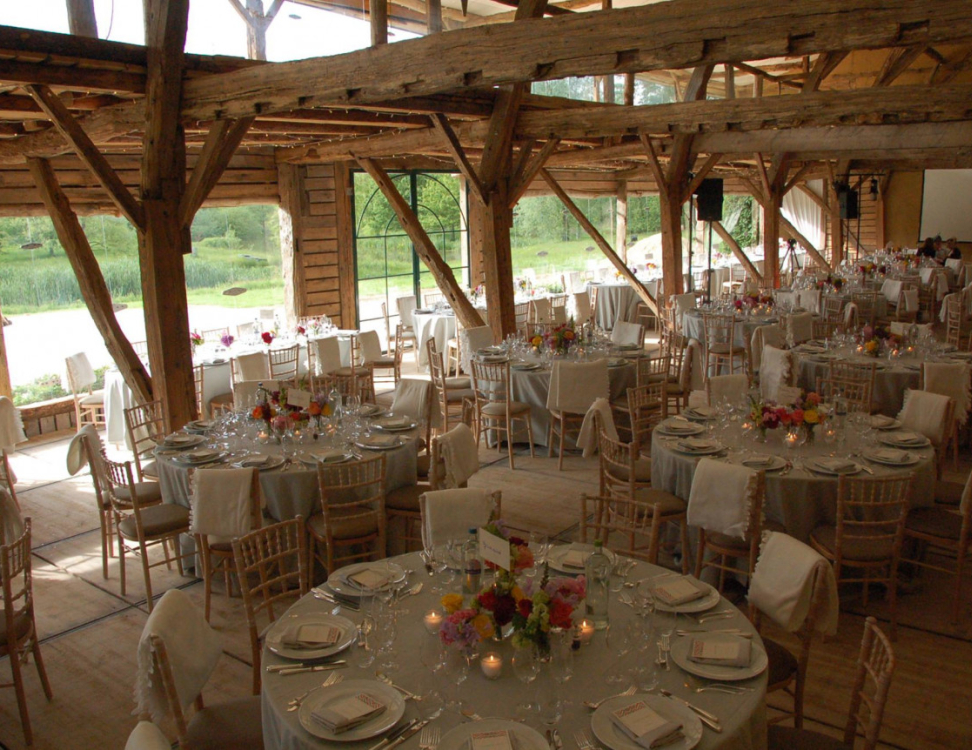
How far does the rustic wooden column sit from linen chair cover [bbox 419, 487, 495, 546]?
144 inches

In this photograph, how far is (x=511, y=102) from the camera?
8.63 m

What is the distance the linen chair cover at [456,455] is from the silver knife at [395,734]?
2.40 meters

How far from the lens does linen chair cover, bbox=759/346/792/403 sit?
710cm

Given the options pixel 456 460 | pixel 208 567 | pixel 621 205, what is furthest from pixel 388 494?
pixel 621 205

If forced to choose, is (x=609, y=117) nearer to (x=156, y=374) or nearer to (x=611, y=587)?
(x=156, y=374)

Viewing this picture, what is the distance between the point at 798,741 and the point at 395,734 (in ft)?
4.80

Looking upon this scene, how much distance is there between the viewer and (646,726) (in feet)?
8.11

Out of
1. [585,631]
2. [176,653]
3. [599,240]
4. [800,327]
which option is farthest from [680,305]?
[176,653]

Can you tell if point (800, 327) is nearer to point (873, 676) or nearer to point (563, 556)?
point (563, 556)

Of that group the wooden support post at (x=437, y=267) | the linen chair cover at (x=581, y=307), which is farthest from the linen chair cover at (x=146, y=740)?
the linen chair cover at (x=581, y=307)

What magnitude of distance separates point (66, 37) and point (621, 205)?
14.1 meters

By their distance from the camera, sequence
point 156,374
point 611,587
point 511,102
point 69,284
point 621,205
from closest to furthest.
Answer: point 611,587 < point 156,374 < point 511,102 < point 69,284 < point 621,205

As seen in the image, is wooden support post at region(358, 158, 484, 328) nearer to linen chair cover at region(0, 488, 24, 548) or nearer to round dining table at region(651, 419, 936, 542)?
round dining table at region(651, 419, 936, 542)

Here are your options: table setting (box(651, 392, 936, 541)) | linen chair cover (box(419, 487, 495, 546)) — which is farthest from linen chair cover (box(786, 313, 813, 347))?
linen chair cover (box(419, 487, 495, 546))
